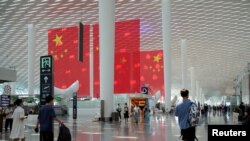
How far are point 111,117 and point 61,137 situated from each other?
22.0 metres

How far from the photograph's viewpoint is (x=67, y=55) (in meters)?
35.7

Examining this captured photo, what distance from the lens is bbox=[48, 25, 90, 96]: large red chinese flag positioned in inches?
1380

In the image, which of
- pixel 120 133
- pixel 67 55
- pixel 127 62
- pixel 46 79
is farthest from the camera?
pixel 127 62

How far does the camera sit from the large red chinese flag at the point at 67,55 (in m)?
35.1

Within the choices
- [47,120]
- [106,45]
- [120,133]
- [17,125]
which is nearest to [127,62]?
[106,45]

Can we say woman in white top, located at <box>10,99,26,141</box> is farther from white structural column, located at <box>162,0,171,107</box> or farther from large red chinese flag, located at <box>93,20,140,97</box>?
white structural column, located at <box>162,0,171,107</box>

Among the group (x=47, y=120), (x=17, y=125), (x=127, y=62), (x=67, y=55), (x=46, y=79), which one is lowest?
(x=17, y=125)

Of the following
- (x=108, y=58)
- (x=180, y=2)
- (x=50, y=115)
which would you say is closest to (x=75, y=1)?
(x=180, y=2)

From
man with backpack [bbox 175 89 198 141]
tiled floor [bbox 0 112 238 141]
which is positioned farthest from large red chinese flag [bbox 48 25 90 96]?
man with backpack [bbox 175 89 198 141]

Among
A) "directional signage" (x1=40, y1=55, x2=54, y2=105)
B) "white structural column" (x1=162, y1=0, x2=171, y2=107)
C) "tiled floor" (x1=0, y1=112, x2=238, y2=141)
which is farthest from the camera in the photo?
"white structural column" (x1=162, y1=0, x2=171, y2=107)

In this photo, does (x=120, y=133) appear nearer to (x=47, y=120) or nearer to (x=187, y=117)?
(x=47, y=120)

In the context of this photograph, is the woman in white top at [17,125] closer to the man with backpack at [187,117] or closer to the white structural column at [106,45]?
the man with backpack at [187,117]

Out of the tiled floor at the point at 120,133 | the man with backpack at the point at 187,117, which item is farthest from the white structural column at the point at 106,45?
the man with backpack at the point at 187,117

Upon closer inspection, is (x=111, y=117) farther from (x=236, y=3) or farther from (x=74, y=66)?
(x=236, y=3)
